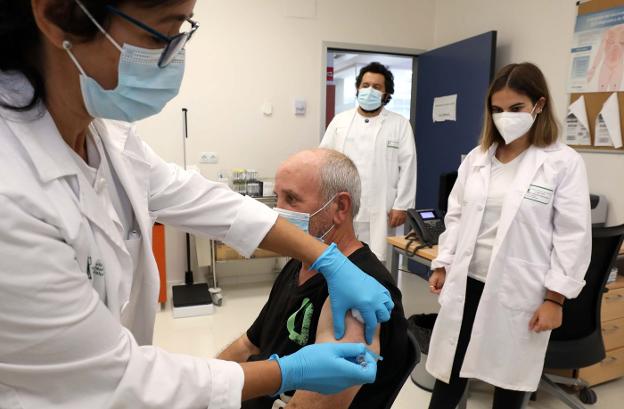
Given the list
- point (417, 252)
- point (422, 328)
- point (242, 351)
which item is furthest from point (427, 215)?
point (242, 351)

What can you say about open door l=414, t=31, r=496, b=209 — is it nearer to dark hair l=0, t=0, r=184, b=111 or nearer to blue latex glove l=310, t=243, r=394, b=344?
blue latex glove l=310, t=243, r=394, b=344

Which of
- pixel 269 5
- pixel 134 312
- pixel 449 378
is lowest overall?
pixel 449 378

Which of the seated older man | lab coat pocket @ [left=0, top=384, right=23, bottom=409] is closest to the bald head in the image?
the seated older man

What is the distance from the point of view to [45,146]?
680mm

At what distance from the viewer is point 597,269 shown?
1.75 m

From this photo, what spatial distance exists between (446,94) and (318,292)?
2.99 m

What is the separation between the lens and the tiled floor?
2158mm

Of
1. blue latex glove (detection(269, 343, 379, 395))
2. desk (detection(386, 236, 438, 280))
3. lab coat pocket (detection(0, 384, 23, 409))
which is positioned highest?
lab coat pocket (detection(0, 384, 23, 409))

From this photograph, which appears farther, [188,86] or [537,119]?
[188,86]

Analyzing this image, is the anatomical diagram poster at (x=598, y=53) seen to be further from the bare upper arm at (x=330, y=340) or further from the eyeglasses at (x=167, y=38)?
the eyeglasses at (x=167, y=38)

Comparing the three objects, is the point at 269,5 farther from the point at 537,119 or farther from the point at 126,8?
the point at 126,8

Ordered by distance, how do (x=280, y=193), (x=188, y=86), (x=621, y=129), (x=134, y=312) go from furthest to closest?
1. (x=188, y=86)
2. (x=621, y=129)
3. (x=280, y=193)
4. (x=134, y=312)

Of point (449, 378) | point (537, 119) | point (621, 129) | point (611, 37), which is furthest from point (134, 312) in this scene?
point (611, 37)

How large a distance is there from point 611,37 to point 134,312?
285 cm
